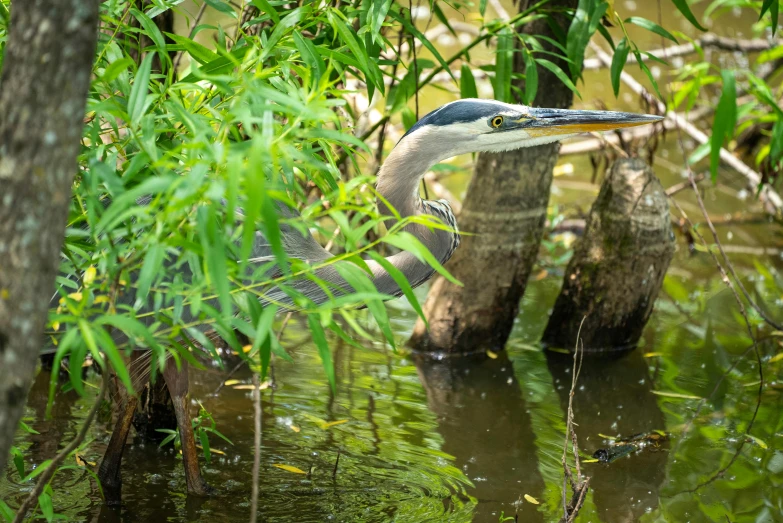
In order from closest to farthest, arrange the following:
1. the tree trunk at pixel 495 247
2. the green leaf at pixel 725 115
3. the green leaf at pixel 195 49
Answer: the green leaf at pixel 195 49
the green leaf at pixel 725 115
the tree trunk at pixel 495 247

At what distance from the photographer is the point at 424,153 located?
306 cm

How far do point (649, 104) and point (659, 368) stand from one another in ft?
4.14

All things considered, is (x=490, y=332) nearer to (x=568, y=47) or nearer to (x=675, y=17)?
(x=568, y=47)

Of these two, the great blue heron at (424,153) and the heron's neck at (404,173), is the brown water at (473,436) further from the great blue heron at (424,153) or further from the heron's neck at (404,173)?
the heron's neck at (404,173)

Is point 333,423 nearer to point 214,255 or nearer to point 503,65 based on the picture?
point 503,65

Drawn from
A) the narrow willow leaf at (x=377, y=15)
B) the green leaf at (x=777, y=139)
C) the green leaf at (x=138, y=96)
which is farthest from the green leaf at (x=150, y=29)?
the green leaf at (x=777, y=139)

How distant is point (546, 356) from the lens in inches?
171

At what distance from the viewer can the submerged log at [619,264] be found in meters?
4.18

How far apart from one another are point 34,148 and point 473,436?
2.48 m

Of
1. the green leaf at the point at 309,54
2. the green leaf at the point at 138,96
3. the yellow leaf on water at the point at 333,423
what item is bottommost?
the yellow leaf on water at the point at 333,423

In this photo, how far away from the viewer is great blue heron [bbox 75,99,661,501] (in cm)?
297

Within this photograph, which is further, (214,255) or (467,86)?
(467,86)

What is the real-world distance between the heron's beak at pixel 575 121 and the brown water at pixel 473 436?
120 centimetres

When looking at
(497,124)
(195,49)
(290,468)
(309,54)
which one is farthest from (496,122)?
(290,468)
